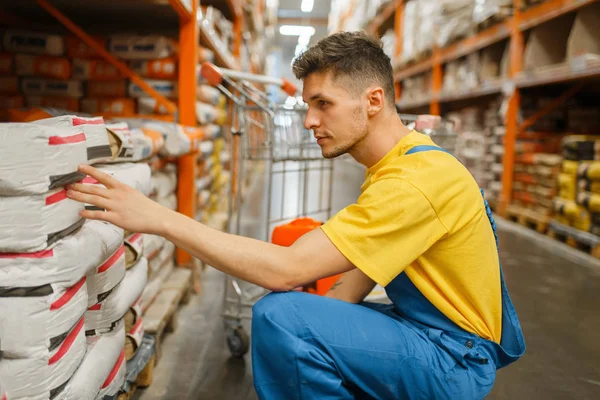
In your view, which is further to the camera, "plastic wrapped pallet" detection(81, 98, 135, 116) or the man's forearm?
"plastic wrapped pallet" detection(81, 98, 135, 116)

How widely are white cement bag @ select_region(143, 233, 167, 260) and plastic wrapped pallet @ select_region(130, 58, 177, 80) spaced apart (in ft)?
4.27

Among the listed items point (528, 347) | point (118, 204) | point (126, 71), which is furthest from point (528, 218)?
point (118, 204)

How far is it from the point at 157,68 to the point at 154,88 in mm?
156

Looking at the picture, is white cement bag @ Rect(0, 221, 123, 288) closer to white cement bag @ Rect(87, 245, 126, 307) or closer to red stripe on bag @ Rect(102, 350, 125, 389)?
white cement bag @ Rect(87, 245, 126, 307)

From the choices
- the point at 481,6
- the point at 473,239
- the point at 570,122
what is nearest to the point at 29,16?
the point at 473,239

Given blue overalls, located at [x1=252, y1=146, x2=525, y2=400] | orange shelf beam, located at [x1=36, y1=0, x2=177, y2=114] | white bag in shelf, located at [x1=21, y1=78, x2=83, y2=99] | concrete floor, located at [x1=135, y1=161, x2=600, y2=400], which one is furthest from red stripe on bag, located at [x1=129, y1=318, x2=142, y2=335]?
white bag in shelf, located at [x1=21, y1=78, x2=83, y2=99]

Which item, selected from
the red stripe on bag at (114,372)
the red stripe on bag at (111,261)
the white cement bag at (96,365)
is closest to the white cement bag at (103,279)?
the red stripe on bag at (111,261)

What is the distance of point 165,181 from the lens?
10.3 feet

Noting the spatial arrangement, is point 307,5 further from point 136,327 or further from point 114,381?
point 114,381

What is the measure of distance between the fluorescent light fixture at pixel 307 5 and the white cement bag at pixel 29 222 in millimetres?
19984

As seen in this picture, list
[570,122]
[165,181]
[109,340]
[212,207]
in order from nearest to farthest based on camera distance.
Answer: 1. [109,340]
2. [165,181]
3. [212,207]
4. [570,122]

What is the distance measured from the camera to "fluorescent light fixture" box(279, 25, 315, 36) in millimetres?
24078

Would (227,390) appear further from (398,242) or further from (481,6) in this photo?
(481,6)

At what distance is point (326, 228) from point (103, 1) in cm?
257
